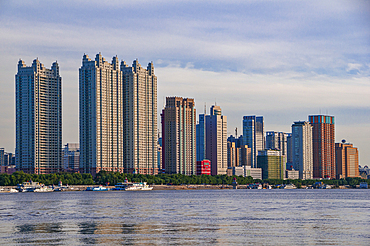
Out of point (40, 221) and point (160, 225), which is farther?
point (40, 221)

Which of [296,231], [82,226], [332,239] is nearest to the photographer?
[332,239]

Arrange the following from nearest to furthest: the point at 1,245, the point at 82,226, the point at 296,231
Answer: the point at 1,245
the point at 296,231
the point at 82,226

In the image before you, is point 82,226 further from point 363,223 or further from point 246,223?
point 363,223

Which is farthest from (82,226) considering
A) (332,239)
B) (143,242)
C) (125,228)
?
(332,239)

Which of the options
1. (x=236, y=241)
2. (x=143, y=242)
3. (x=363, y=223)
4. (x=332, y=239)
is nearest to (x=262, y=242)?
(x=236, y=241)

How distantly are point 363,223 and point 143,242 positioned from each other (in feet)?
109

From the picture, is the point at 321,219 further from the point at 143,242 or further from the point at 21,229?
the point at 21,229

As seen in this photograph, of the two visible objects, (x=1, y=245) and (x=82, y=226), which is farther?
(x=82, y=226)

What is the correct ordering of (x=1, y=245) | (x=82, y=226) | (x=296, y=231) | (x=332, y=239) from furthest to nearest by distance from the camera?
(x=82, y=226) < (x=296, y=231) < (x=332, y=239) < (x=1, y=245)

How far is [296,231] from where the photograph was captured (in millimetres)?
66688

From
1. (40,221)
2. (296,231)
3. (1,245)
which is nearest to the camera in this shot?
(1,245)

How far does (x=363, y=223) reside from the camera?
76.4 m

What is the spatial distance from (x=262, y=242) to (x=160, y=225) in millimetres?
19304

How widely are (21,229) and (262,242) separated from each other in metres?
29.2
